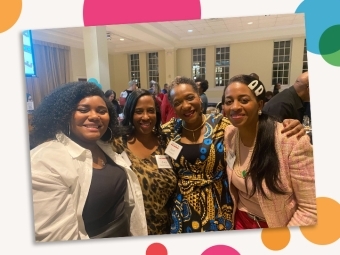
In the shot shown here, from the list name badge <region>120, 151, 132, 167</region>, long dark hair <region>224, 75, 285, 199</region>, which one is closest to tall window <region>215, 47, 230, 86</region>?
long dark hair <region>224, 75, 285, 199</region>

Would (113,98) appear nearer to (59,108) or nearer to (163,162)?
(59,108)

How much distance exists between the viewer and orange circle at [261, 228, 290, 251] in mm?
1166

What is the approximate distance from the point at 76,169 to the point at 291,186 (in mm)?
915

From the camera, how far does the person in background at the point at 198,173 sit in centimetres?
115

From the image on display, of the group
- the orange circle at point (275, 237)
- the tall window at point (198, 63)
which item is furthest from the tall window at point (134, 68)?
the orange circle at point (275, 237)

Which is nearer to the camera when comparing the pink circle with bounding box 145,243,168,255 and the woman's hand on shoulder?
the woman's hand on shoulder

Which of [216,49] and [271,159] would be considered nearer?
[271,159]

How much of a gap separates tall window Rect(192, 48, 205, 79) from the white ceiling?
0.21 ft

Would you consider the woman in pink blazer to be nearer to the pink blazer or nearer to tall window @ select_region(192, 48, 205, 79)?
the pink blazer

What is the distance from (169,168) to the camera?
1181 mm
